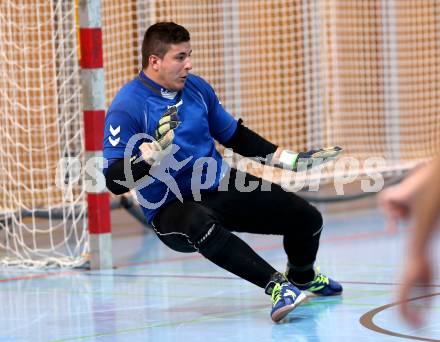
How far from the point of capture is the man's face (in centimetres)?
498

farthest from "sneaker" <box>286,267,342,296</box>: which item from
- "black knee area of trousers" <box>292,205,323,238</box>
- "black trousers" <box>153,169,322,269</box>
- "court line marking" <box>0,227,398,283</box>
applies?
"court line marking" <box>0,227,398,283</box>

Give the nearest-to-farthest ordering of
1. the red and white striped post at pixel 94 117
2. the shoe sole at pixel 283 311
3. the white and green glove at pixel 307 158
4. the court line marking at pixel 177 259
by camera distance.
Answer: the shoe sole at pixel 283 311
the white and green glove at pixel 307 158
the red and white striped post at pixel 94 117
the court line marking at pixel 177 259

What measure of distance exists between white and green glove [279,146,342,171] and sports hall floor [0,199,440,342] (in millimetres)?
721

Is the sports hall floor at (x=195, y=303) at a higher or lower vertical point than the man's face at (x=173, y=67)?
lower

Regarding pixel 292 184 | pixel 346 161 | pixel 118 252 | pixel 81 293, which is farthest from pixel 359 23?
pixel 81 293

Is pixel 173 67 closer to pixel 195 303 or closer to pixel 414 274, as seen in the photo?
pixel 195 303

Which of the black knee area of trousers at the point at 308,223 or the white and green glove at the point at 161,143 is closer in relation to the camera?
the white and green glove at the point at 161,143

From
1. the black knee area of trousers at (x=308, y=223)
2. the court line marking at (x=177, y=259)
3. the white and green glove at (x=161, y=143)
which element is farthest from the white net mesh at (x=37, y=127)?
the white and green glove at (x=161, y=143)

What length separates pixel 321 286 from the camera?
5.21 m

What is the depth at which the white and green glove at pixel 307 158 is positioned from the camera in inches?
191

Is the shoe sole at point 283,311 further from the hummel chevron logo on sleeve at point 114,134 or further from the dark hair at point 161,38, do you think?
the dark hair at point 161,38

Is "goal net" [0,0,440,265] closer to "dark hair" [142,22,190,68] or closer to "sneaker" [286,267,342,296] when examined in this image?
"dark hair" [142,22,190,68]

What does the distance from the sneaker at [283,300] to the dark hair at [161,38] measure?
1.34 meters

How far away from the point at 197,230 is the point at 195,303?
2.68 ft
